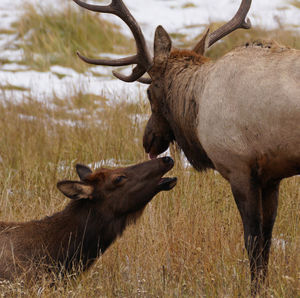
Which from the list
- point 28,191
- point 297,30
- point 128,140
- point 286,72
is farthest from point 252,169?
point 297,30

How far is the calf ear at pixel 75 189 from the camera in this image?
4.67 metres

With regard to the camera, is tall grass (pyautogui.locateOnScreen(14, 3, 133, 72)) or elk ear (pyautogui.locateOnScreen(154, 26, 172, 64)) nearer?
elk ear (pyautogui.locateOnScreen(154, 26, 172, 64))

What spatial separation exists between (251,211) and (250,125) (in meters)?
0.56

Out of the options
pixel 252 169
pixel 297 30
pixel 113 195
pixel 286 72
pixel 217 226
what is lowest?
pixel 297 30

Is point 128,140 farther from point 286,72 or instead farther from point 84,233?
point 286,72

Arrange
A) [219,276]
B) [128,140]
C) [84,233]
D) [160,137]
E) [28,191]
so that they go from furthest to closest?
[128,140], [28,191], [160,137], [84,233], [219,276]

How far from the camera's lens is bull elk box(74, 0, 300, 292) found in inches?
161

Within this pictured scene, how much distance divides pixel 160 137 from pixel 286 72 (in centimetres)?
144

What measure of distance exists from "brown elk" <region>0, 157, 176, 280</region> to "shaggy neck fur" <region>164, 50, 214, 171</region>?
20 centimetres

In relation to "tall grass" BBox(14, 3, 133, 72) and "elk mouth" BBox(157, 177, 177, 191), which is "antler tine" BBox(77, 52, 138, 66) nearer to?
"elk mouth" BBox(157, 177, 177, 191)

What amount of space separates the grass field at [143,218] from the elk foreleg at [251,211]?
114mm

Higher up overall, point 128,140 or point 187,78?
point 187,78

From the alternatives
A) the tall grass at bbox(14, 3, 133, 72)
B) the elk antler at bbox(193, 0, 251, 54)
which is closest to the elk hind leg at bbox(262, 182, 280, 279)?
the elk antler at bbox(193, 0, 251, 54)

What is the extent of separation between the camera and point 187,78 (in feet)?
16.3
